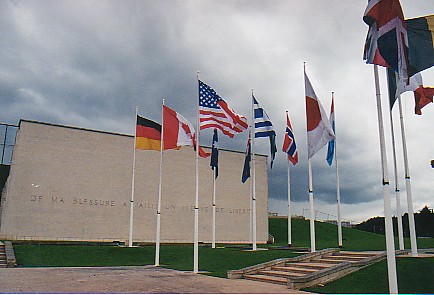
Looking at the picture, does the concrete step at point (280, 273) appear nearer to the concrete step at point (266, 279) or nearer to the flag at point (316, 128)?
the concrete step at point (266, 279)

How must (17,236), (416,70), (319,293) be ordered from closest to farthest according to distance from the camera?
(416,70) < (319,293) < (17,236)

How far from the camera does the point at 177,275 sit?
16.7 m

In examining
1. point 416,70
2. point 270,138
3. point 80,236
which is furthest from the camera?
point 80,236

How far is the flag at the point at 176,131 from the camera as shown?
2033cm

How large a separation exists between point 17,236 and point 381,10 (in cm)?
3192

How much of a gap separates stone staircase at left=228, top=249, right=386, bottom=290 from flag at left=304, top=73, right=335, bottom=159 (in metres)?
4.09

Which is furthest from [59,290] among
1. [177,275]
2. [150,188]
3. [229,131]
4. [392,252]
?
[150,188]

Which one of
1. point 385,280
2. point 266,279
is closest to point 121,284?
point 266,279

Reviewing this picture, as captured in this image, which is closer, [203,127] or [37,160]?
[203,127]

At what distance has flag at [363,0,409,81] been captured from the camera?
10.2 m

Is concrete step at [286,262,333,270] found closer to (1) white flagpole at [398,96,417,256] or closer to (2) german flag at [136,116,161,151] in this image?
(1) white flagpole at [398,96,417,256]

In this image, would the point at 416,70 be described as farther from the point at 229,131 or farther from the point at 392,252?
the point at 229,131

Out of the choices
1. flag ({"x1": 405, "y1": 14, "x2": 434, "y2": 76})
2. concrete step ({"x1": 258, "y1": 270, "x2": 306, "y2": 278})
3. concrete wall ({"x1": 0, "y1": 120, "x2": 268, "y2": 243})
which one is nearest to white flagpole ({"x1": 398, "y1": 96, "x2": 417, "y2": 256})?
concrete step ({"x1": 258, "y1": 270, "x2": 306, "y2": 278})

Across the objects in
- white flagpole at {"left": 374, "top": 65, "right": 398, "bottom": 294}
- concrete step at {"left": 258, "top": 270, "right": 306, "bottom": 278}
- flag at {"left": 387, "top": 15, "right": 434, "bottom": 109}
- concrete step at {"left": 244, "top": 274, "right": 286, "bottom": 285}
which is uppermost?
flag at {"left": 387, "top": 15, "right": 434, "bottom": 109}
